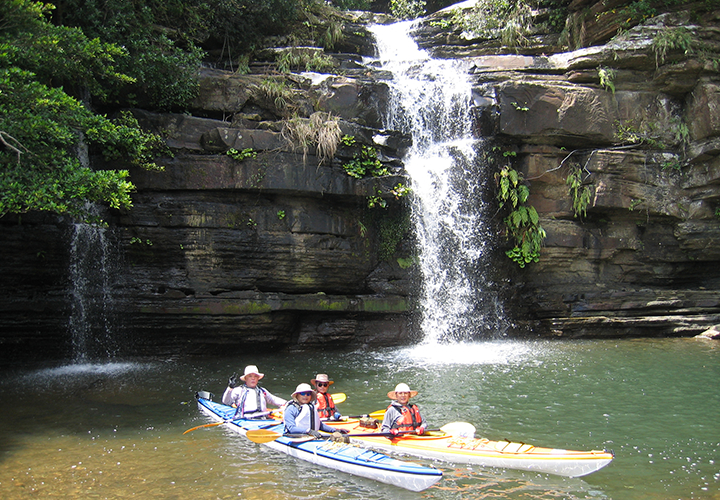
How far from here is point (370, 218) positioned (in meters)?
13.8

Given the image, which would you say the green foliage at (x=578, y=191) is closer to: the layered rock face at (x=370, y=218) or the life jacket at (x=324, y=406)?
the layered rock face at (x=370, y=218)

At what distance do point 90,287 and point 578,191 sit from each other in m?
13.0

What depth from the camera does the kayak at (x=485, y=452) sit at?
216 inches

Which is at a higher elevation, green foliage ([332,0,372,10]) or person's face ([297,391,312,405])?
green foliage ([332,0,372,10])

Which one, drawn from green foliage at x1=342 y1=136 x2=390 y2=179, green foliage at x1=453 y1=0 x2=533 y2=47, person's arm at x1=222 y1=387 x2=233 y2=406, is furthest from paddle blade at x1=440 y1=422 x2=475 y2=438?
green foliage at x1=453 y1=0 x2=533 y2=47

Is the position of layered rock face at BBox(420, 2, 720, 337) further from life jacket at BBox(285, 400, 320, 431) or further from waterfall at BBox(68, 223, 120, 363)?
waterfall at BBox(68, 223, 120, 363)

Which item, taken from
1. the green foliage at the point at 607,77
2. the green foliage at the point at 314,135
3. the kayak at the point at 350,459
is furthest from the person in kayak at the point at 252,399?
the green foliage at the point at 607,77

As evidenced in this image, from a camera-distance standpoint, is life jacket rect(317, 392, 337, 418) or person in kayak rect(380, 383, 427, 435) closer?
Answer: person in kayak rect(380, 383, 427, 435)

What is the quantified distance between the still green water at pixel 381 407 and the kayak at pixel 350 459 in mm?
103

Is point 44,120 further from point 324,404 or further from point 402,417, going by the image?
point 402,417

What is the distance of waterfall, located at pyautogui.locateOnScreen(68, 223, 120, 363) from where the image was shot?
38.3 feet

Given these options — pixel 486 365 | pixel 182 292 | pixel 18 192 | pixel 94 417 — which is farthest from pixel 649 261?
pixel 18 192

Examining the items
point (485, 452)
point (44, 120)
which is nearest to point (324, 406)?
point (485, 452)

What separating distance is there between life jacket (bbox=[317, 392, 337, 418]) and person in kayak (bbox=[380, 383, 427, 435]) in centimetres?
87
